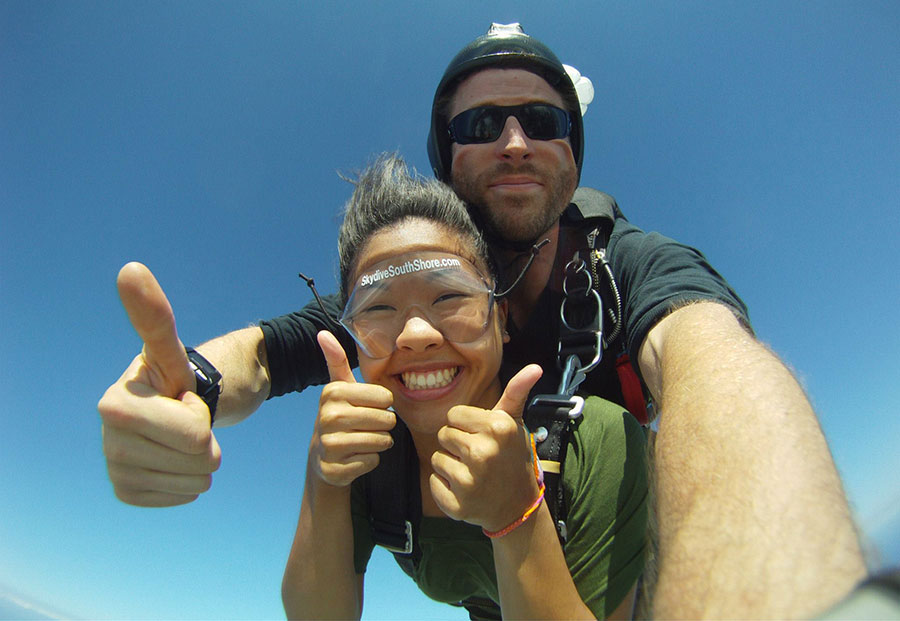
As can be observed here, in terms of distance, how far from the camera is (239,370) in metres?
2.10

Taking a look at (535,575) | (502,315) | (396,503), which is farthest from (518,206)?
(535,575)

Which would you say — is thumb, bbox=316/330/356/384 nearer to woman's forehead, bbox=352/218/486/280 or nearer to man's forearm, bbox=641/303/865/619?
woman's forehead, bbox=352/218/486/280

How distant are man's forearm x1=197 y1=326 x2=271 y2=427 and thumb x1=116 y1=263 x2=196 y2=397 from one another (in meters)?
0.82

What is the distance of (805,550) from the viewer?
58cm

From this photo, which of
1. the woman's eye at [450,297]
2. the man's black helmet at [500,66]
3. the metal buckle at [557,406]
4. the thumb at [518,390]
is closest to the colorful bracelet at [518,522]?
the thumb at [518,390]

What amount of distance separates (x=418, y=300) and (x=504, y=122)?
1.27 m

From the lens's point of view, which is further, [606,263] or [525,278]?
[525,278]

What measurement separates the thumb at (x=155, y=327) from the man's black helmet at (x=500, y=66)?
5.92 ft

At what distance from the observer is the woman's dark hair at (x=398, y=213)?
1.86 m

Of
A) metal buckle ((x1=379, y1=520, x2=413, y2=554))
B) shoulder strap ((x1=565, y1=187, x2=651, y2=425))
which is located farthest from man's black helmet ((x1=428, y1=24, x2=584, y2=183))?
metal buckle ((x1=379, y1=520, x2=413, y2=554))

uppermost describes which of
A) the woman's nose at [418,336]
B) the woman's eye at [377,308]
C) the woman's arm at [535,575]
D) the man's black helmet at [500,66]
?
the man's black helmet at [500,66]

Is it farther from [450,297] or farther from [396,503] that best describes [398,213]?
[396,503]

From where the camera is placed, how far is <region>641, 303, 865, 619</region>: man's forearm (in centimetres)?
57

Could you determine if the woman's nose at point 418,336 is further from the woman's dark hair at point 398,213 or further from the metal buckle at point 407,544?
the metal buckle at point 407,544
